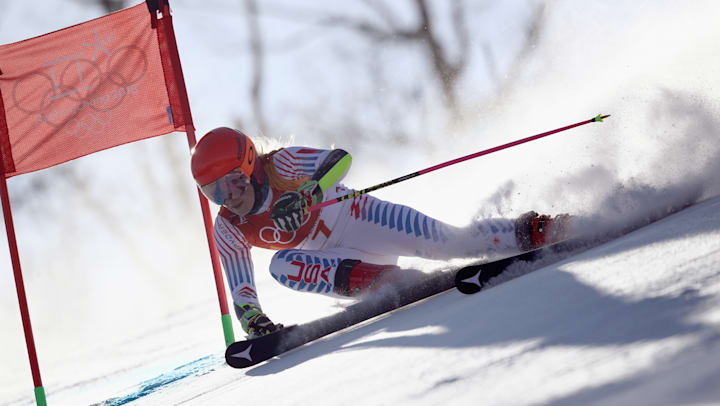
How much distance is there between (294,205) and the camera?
9.36 ft

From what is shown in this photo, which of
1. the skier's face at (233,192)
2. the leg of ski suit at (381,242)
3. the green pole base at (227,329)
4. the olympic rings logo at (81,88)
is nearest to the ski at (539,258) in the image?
the leg of ski suit at (381,242)

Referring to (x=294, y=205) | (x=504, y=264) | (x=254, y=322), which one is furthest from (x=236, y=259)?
(x=504, y=264)

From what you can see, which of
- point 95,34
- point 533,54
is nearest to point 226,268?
point 95,34

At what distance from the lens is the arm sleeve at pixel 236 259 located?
305 centimetres

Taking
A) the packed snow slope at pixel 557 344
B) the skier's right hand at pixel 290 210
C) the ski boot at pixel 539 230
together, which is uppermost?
the skier's right hand at pixel 290 210

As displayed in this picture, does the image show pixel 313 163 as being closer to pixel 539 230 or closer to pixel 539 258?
pixel 539 230

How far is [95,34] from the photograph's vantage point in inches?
170

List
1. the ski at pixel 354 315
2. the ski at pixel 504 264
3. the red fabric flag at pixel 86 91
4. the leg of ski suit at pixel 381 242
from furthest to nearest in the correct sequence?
the red fabric flag at pixel 86 91 → the leg of ski suit at pixel 381 242 → the ski at pixel 354 315 → the ski at pixel 504 264

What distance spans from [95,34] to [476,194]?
8.80ft

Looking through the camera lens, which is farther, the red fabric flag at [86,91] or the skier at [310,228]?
the red fabric flag at [86,91]

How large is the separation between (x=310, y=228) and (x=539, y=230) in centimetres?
103

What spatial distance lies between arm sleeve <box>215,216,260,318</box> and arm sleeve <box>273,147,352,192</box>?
0.37 meters

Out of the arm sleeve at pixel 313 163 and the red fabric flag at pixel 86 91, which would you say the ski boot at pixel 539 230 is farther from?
the red fabric flag at pixel 86 91

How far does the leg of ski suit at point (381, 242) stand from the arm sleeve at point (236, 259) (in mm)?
191
